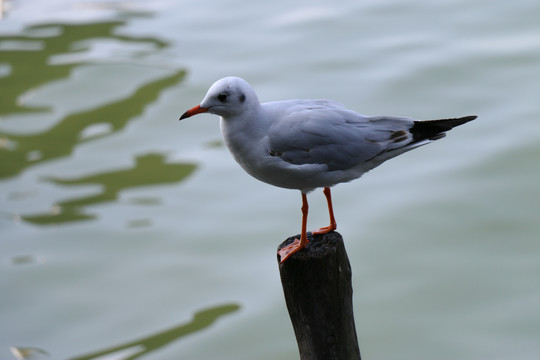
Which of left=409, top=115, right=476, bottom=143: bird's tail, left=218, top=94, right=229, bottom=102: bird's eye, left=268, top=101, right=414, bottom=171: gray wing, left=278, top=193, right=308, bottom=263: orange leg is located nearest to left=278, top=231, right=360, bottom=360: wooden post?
left=278, top=193, right=308, bottom=263: orange leg

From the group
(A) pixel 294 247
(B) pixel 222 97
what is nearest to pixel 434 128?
(A) pixel 294 247

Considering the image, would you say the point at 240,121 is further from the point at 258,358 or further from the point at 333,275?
the point at 258,358

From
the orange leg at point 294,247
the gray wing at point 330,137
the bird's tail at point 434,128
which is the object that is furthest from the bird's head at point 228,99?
the bird's tail at point 434,128

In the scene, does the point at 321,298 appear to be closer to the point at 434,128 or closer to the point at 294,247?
the point at 294,247

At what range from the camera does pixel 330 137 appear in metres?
2.69

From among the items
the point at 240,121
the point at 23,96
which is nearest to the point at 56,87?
the point at 23,96

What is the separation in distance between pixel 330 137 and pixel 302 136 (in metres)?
0.09

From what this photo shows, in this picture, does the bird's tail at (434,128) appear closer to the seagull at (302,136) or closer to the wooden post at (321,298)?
the seagull at (302,136)

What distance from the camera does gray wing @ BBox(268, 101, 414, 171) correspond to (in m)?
2.66

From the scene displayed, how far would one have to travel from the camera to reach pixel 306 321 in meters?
2.68

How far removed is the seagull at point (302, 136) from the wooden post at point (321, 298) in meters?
0.06

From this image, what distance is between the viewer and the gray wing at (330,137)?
266 centimetres

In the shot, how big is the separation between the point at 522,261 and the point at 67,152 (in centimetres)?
421

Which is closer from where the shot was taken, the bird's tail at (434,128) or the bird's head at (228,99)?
the bird's head at (228,99)
